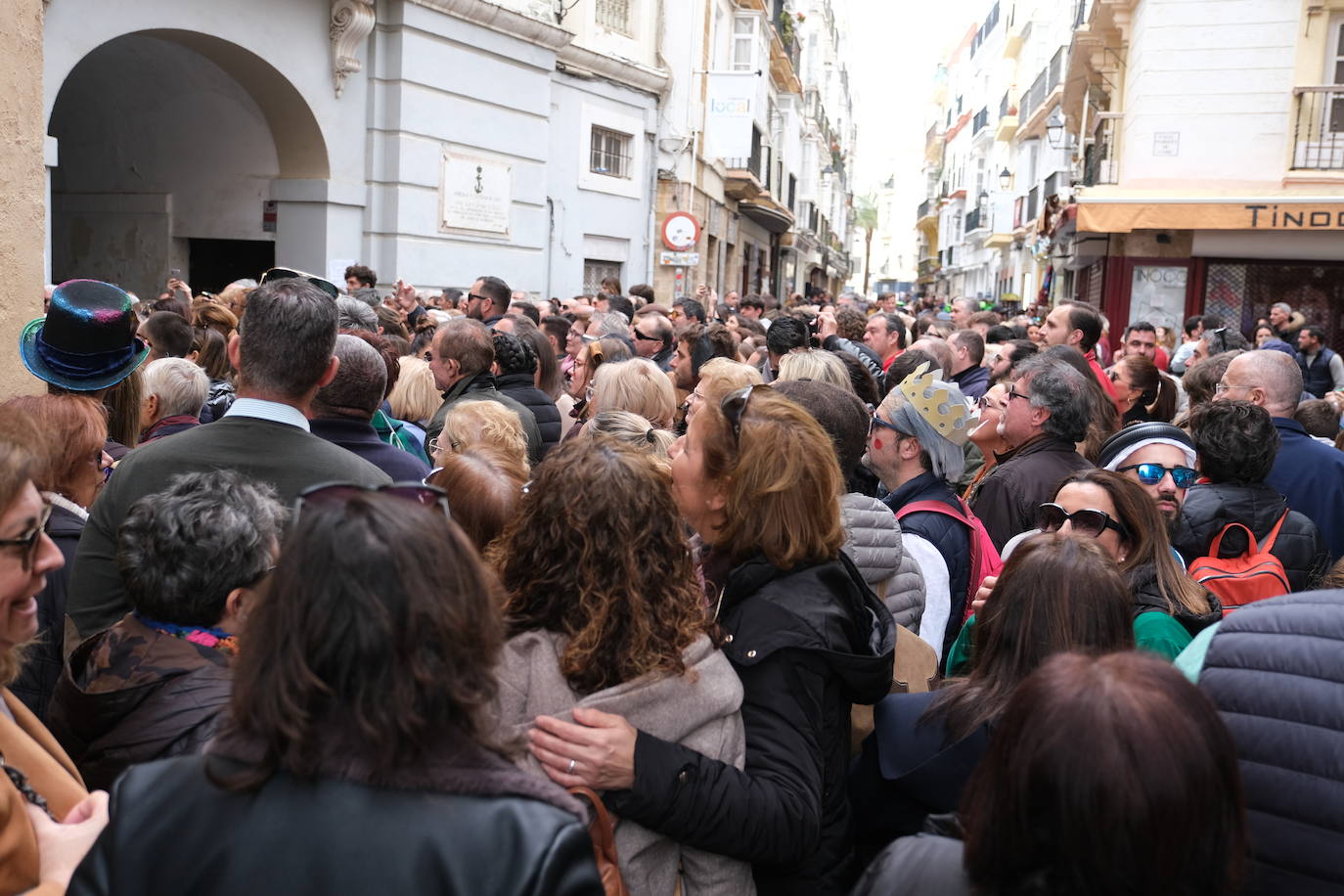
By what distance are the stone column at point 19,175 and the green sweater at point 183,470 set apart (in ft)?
5.32

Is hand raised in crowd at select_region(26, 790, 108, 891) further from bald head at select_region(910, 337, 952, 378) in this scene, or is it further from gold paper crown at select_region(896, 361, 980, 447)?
bald head at select_region(910, 337, 952, 378)

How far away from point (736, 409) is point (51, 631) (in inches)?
76.3

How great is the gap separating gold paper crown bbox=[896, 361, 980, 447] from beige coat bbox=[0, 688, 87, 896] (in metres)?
2.92

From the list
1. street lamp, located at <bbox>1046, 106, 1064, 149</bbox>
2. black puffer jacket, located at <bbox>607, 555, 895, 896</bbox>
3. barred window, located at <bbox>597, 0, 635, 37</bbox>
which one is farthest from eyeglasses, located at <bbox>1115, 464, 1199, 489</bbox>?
street lamp, located at <bbox>1046, 106, 1064, 149</bbox>

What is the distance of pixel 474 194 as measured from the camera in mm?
14719

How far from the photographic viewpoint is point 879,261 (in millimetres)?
130500

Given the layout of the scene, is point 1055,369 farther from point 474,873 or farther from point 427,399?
point 474,873

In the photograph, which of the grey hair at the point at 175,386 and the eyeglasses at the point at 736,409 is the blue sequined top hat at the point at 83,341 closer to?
the grey hair at the point at 175,386

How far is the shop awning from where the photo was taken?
1678 cm

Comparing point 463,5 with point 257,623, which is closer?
point 257,623

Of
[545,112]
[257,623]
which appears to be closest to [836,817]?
[257,623]

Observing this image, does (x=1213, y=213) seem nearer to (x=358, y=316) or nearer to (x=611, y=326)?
(x=611, y=326)

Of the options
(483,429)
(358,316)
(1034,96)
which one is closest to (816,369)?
(483,429)

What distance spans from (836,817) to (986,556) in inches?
61.5
